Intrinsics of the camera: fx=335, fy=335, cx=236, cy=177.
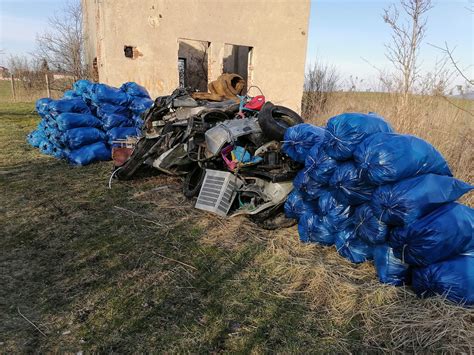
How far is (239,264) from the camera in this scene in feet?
9.95

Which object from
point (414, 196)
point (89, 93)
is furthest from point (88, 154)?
point (414, 196)

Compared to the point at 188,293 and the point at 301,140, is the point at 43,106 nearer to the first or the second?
the point at 301,140

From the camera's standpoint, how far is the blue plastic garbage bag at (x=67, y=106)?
6.44 m

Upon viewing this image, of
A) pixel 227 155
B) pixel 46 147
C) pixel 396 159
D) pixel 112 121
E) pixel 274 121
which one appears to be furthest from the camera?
pixel 46 147

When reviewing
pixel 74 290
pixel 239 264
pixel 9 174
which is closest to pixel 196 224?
pixel 239 264

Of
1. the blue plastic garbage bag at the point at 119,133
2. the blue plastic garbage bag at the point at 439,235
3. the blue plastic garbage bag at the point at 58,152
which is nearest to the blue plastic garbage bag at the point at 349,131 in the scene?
the blue plastic garbage bag at the point at 439,235

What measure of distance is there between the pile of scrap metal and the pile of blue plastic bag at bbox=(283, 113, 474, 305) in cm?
55

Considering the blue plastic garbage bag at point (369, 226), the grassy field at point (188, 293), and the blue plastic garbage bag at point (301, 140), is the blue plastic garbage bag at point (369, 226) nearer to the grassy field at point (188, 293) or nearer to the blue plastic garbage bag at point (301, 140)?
the grassy field at point (188, 293)

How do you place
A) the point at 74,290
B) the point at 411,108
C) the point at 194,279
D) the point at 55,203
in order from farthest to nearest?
the point at 411,108, the point at 55,203, the point at 194,279, the point at 74,290

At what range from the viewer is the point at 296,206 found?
3.47 m

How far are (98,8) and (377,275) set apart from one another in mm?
9021

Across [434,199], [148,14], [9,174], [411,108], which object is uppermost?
[148,14]

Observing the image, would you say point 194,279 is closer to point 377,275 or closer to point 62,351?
point 62,351

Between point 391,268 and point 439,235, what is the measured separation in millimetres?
507
